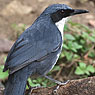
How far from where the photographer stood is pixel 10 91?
11.3 ft

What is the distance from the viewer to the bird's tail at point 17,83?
3.44 m

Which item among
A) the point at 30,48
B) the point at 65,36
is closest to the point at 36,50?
the point at 30,48

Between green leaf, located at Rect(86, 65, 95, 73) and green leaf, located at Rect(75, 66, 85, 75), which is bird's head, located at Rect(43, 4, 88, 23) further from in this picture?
green leaf, located at Rect(86, 65, 95, 73)

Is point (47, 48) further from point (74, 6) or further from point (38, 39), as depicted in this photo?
point (74, 6)

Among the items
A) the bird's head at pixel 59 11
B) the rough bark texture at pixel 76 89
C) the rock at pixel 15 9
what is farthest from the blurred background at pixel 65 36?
the bird's head at pixel 59 11

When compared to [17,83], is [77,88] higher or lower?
lower

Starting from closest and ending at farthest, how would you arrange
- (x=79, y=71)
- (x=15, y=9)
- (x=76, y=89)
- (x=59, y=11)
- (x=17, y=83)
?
(x=17, y=83) → (x=76, y=89) → (x=59, y=11) → (x=79, y=71) → (x=15, y=9)

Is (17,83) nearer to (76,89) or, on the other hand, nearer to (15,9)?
(76,89)

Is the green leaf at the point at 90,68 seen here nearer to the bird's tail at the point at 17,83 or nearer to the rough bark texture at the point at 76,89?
the rough bark texture at the point at 76,89

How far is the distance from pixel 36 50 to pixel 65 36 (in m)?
1.96

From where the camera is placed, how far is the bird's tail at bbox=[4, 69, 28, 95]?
3.44 metres

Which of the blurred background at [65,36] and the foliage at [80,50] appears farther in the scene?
the blurred background at [65,36]

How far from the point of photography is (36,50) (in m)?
3.65

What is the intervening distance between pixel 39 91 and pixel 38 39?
788mm
